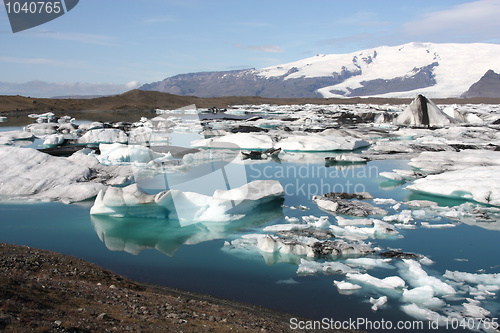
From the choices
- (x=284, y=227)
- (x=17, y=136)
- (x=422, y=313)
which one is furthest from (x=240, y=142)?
(x=422, y=313)

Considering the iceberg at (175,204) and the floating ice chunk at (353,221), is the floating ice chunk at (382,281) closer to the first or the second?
the floating ice chunk at (353,221)

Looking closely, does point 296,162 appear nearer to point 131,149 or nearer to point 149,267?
point 131,149

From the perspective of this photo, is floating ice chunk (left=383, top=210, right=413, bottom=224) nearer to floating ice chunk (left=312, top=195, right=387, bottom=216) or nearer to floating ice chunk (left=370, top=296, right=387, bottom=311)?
floating ice chunk (left=312, top=195, right=387, bottom=216)

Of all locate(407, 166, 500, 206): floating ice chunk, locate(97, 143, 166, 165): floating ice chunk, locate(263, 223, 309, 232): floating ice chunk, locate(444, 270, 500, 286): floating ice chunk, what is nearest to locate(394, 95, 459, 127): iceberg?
locate(407, 166, 500, 206): floating ice chunk

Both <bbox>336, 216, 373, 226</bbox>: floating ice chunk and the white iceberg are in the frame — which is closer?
the white iceberg

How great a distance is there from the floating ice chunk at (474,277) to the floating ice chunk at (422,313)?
3.79 ft

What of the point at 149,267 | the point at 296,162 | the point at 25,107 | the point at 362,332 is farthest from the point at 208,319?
the point at 25,107

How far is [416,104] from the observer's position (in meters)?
28.5

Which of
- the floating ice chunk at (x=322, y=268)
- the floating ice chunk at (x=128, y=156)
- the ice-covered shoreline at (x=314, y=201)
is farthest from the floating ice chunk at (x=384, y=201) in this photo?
the floating ice chunk at (x=128, y=156)

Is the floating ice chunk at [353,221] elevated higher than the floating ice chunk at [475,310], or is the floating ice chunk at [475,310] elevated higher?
the floating ice chunk at [353,221]

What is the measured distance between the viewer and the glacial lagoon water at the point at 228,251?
5070mm

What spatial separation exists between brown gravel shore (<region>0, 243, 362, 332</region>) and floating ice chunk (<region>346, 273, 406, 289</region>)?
1.44 m

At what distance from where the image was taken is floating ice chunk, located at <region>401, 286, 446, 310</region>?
496 cm

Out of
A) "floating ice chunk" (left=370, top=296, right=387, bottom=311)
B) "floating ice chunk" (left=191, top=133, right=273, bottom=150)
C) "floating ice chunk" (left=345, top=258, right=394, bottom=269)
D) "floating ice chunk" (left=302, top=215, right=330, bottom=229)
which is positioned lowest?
"floating ice chunk" (left=370, top=296, right=387, bottom=311)
